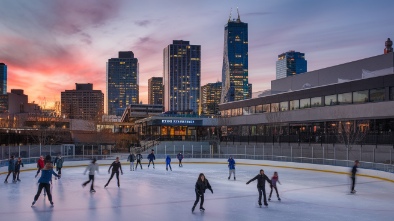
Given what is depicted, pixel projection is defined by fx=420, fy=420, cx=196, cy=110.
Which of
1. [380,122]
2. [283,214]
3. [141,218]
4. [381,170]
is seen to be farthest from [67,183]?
[380,122]

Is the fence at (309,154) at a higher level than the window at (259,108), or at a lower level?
lower

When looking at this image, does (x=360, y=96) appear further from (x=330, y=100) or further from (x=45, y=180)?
(x=45, y=180)

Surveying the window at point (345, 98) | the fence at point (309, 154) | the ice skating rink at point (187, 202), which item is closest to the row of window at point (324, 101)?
the window at point (345, 98)

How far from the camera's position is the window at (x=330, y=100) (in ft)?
147

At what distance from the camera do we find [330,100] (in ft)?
150

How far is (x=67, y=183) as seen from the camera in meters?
23.4

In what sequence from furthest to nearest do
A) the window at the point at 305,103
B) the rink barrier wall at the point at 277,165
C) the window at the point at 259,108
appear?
the window at the point at 259,108 → the window at the point at 305,103 → the rink barrier wall at the point at 277,165

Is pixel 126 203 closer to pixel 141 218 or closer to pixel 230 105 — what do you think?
pixel 141 218

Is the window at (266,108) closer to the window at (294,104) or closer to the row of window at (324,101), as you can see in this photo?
the row of window at (324,101)

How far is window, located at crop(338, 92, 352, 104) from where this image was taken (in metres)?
42.6

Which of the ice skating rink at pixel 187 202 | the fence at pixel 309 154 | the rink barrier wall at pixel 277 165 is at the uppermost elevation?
the fence at pixel 309 154

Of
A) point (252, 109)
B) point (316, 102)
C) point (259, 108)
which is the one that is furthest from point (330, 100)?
point (252, 109)

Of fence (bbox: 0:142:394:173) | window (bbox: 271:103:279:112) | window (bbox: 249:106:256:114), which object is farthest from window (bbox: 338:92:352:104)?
window (bbox: 249:106:256:114)

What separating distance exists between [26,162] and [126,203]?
20586 millimetres
